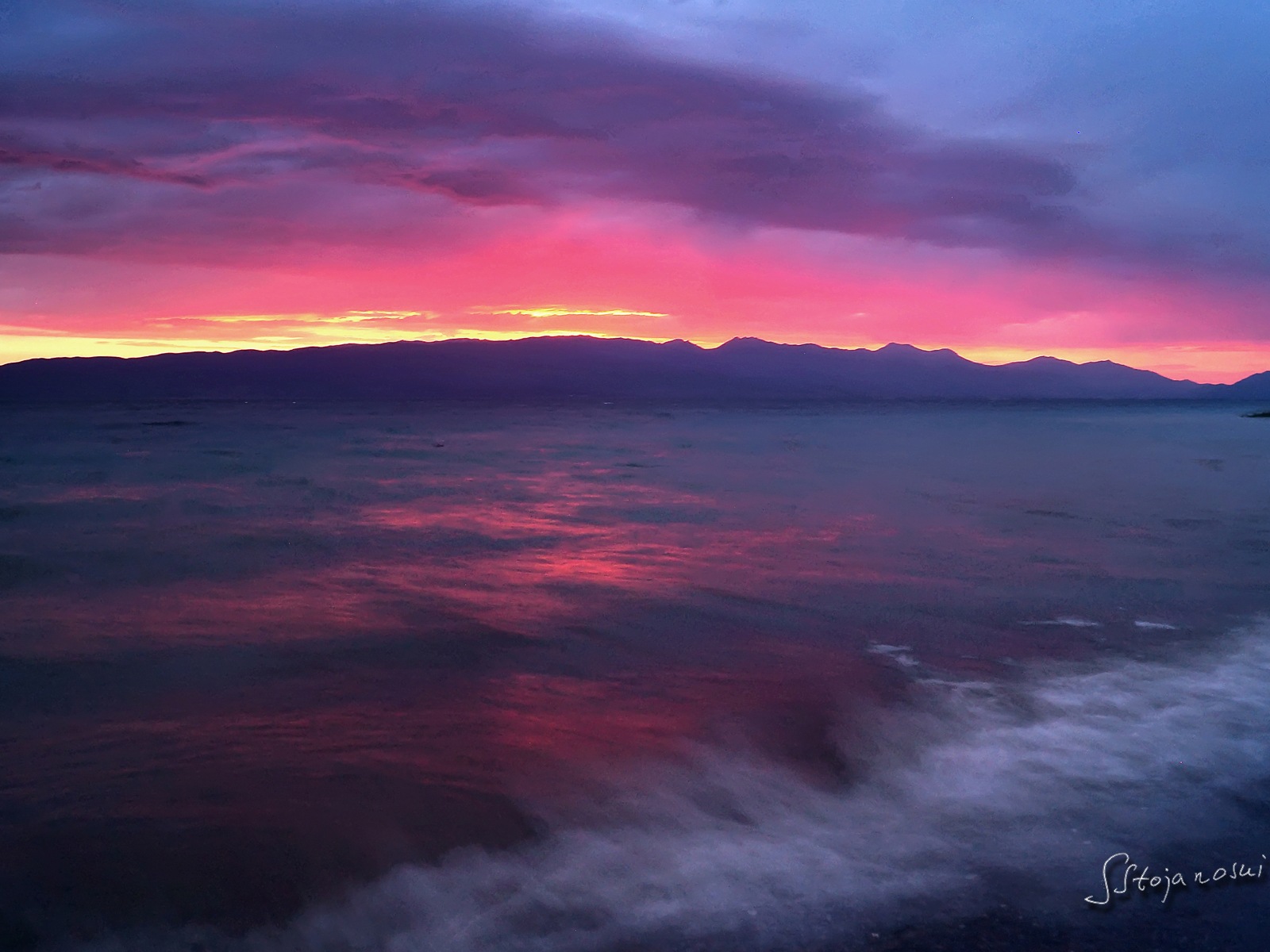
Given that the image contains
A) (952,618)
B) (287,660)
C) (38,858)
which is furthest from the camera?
(952,618)

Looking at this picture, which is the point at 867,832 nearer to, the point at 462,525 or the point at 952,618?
the point at 952,618

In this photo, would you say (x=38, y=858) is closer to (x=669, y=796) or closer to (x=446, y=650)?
(x=669, y=796)

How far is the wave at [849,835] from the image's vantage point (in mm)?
3941

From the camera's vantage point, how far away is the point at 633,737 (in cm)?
601

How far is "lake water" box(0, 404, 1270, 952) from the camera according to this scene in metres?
4.05

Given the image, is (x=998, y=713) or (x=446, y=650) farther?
(x=446, y=650)

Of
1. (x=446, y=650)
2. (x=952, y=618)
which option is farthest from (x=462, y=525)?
(x=952, y=618)

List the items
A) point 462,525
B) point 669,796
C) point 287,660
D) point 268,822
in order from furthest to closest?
point 462,525, point 287,660, point 669,796, point 268,822

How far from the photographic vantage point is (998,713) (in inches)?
251

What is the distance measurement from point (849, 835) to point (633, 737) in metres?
1.75

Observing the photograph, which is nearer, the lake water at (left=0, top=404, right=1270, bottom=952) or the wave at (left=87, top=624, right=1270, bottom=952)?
the wave at (left=87, top=624, right=1270, bottom=952)

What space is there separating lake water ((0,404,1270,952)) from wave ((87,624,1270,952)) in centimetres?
2

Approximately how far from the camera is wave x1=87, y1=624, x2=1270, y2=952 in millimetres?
3941

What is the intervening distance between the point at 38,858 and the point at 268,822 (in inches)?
42.1
